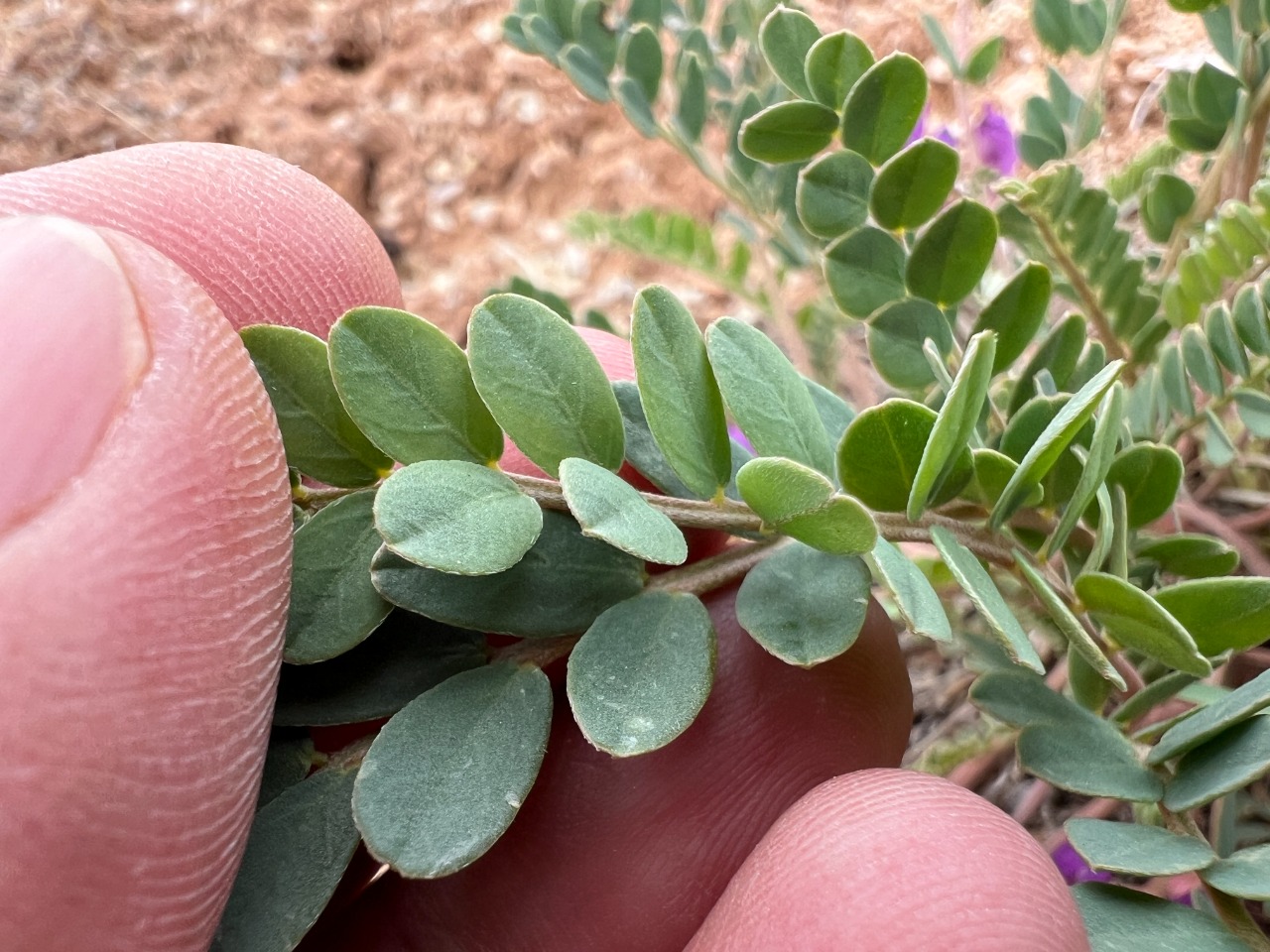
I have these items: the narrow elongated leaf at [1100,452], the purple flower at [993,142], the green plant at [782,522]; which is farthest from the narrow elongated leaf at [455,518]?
the purple flower at [993,142]

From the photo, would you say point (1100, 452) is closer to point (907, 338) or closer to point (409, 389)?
point (907, 338)

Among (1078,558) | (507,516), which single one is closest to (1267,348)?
(1078,558)

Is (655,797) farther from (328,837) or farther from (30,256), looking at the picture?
(30,256)

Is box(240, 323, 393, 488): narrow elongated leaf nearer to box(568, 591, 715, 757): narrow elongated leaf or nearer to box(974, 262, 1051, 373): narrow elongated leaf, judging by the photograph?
box(568, 591, 715, 757): narrow elongated leaf

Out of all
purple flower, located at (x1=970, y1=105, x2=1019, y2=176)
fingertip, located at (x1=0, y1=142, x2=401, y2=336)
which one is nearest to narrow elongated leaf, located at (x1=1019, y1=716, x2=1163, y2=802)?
fingertip, located at (x1=0, y1=142, x2=401, y2=336)

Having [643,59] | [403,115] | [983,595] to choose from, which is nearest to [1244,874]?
[983,595]

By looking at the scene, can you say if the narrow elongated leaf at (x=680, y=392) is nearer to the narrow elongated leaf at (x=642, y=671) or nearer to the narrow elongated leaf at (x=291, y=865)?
the narrow elongated leaf at (x=642, y=671)
